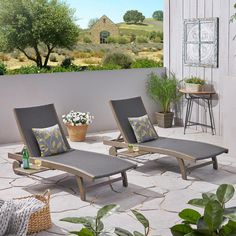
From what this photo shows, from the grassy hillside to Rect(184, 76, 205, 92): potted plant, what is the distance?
3.16 m

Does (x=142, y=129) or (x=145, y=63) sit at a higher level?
(x=145, y=63)

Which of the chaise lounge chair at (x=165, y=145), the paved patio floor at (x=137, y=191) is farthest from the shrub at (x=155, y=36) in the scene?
the paved patio floor at (x=137, y=191)

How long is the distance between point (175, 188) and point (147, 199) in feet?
1.62

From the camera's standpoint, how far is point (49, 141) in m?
5.96

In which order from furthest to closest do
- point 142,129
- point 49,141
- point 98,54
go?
point 98,54
point 142,129
point 49,141

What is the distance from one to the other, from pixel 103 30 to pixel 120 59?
1.62 m

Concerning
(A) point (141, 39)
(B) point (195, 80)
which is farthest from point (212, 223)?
(A) point (141, 39)

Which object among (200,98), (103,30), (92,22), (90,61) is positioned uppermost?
(92,22)

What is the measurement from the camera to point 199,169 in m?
6.34

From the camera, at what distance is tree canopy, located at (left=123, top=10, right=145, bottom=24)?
40.8 feet

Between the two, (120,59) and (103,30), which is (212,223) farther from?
(103,30)

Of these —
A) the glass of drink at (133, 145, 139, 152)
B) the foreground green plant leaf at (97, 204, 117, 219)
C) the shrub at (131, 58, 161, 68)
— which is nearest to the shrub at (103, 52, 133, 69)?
the shrub at (131, 58, 161, 68)

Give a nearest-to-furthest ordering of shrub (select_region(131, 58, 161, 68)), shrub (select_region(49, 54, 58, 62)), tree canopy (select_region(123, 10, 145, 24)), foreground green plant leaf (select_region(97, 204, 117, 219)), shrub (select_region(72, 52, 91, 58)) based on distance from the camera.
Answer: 1. foreground green plant leaf (select_region(97, 204, 117, 219))
2. shrub (select_region(131, 58, 161, 68))
3. shrub (select_region(49, 54, 58, 62))
4. shrub (select_region(72, 52, 91, 58))
5. tree canopy (select_region(123, 10, 145, 24))

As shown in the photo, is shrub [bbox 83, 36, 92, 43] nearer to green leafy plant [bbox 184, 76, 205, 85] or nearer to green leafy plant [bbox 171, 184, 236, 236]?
green leafy plant [bbox 184, 76, 205, 85]
